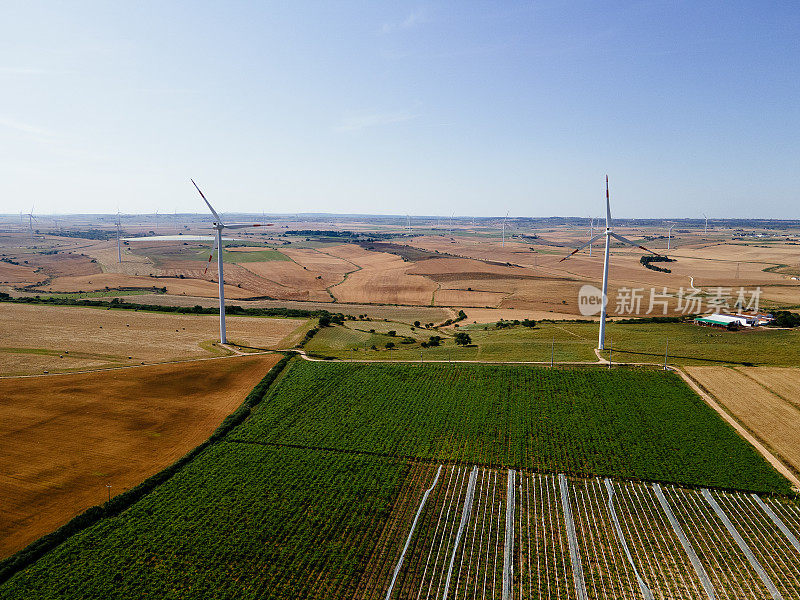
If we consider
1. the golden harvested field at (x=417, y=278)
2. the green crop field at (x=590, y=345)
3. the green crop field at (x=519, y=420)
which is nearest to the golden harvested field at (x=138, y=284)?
the golden harvested field at (x=417, y=278)

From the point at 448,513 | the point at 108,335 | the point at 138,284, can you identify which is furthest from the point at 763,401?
the point at 138,284

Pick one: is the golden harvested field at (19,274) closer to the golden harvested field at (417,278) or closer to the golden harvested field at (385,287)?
the golden harvested field at (417,278)

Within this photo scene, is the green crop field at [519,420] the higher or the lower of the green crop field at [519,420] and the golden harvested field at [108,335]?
the lower

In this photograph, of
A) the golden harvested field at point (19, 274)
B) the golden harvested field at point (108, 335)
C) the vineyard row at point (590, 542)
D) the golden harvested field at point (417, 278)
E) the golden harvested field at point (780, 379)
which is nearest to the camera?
the vineyard row at point (590, 542)

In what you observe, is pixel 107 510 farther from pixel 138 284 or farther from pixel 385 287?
pixel 138 284

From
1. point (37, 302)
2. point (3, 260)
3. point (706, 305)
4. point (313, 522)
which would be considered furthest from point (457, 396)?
point (3, 260)

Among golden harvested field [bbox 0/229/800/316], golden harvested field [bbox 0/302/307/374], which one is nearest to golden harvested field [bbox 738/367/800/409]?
golden harvested field [bbox 0/229/800/316]

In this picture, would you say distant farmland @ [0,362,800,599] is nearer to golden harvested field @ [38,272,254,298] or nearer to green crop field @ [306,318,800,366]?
green crop field @ [306,318,800,366]

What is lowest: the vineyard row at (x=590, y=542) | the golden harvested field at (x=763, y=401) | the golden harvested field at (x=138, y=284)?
the vineyard row at (x=590, y=542)
